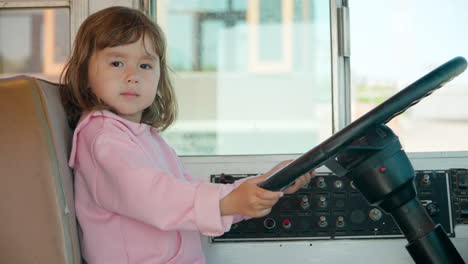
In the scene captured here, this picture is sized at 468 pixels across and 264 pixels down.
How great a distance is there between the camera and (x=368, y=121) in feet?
3.04

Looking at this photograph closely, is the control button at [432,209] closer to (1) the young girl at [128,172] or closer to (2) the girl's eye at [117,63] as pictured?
(1) the young girl at [128,172]

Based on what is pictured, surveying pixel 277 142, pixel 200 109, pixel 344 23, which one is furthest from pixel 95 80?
pixel 344 23

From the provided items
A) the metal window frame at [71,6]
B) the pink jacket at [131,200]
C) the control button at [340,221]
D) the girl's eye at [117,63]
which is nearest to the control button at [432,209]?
the control button at [340,221]

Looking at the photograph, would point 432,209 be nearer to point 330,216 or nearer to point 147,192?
point 330,216

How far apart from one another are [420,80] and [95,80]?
2.71 feet

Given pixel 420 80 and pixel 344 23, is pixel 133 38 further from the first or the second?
pixel 344 23

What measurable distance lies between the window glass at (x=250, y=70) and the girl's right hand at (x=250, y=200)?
0.84 metres

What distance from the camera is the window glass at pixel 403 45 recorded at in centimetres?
196

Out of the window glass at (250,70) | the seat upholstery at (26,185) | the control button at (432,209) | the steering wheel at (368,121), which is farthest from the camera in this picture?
the window glass at (250,70)

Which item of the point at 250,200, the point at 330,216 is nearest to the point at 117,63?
the point at 250,200

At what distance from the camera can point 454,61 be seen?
943mm

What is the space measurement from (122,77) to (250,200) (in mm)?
545

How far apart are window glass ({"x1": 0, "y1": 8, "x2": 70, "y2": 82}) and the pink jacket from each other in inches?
26.2

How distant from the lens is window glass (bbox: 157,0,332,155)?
6.33 ft
